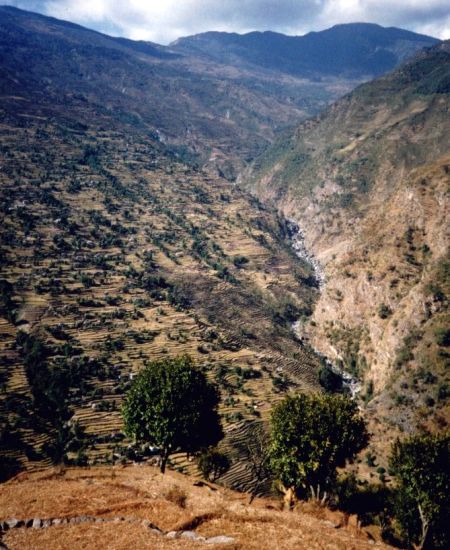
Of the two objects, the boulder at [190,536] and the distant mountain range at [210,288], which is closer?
the boulder at [190,536]

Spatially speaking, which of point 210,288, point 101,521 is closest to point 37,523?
point 101,521

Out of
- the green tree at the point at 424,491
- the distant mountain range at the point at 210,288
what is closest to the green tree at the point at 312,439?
the green tree at the point at 424,491

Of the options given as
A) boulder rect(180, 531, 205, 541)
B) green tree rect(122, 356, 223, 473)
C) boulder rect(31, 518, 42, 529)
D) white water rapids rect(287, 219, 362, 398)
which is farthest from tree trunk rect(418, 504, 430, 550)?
white water rapids rect(287, 219, 362, 398)

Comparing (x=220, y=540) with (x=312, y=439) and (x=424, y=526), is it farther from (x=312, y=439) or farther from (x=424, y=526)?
(x=424, y=526)

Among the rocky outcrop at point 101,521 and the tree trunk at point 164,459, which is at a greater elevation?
the rocky outcrop at point 101,521

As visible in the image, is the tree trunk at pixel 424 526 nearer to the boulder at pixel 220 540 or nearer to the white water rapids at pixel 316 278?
the boulder at pixel 220 540

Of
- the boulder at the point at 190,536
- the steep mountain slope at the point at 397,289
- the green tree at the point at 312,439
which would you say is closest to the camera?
the boulder at the point at 190,536

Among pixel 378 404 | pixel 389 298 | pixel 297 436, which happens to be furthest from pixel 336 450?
pixel 389 298
